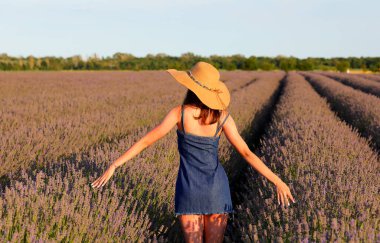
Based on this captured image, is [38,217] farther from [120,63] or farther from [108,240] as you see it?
[120,63]

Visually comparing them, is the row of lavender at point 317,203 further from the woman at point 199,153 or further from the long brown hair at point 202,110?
the long brown hair at point 202,110

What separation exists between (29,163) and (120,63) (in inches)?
3459

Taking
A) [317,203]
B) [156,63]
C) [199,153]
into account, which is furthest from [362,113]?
[156,63]

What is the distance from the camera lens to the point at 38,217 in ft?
7.66

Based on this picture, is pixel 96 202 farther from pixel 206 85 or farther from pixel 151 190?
pixel 206 85

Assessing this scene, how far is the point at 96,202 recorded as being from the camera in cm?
282

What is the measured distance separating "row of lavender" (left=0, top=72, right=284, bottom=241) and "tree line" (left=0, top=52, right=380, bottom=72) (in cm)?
6757

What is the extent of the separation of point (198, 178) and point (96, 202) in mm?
772

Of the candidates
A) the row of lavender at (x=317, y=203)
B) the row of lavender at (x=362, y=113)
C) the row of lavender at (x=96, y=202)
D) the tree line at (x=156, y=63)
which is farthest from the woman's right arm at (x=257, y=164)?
the tree line at (x=156, y=63)

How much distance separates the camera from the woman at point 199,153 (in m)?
2.39

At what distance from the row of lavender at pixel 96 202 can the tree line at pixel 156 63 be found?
67.6m

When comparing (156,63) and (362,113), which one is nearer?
(362,113)

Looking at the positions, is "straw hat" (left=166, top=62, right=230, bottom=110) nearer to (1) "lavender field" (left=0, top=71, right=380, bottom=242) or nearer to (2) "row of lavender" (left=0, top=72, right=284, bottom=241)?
(1) "lavender field" (left=0, top=71, right=380, bottom=242)

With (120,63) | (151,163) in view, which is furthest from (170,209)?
(120,63)
